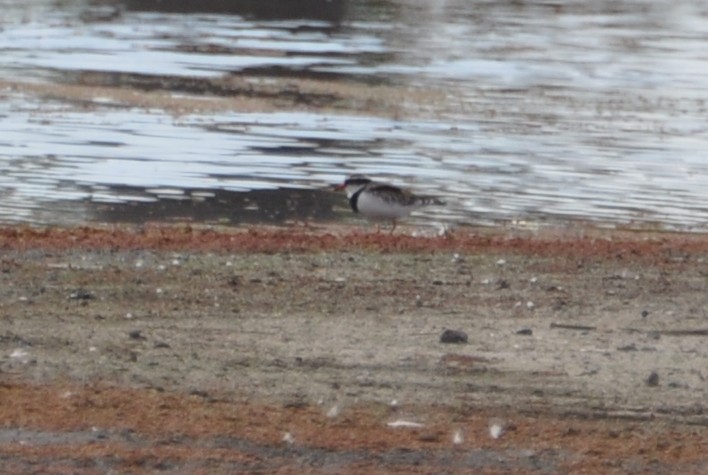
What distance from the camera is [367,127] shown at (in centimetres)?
2091

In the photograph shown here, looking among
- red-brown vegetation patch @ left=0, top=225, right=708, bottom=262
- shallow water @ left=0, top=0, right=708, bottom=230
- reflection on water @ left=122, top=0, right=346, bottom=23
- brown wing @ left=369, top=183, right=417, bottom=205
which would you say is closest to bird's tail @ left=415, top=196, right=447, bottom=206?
brown wing @ left=369, top=183, right=417, bottom=205

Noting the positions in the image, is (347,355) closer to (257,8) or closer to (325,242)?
(325,242)

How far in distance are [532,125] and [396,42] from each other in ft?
34.1

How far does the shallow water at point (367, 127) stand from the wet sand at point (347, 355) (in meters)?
3.06

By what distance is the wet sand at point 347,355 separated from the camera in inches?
276

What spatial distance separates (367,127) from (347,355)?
40.2 feet

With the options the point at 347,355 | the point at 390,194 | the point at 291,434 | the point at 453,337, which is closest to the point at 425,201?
the point at 390,194

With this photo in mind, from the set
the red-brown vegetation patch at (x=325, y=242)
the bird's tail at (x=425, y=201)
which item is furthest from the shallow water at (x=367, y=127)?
the red-brown vegetation patch at (x=325, y=242)

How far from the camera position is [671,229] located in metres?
15.2

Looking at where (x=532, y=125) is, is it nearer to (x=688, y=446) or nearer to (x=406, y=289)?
(x=406, y=289)

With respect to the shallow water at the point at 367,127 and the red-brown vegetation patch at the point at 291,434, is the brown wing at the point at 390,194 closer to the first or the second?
the shallow water at the point at 367,127

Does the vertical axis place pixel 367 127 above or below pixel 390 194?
below

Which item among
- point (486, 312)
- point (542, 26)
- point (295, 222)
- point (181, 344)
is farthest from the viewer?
point (542, 26)

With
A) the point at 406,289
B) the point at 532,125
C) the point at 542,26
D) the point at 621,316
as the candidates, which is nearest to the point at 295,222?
the point at 406,289
